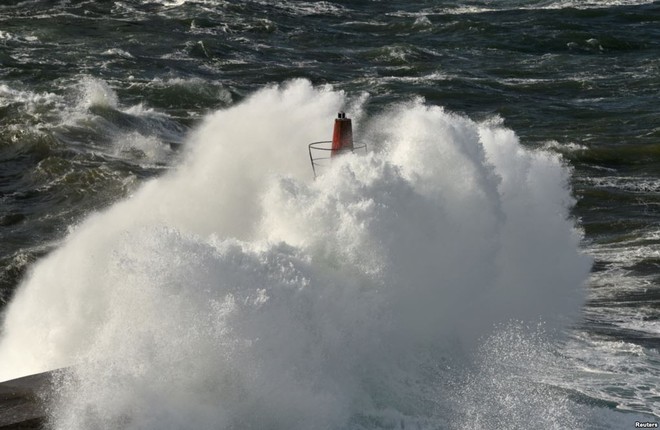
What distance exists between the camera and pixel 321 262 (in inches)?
418

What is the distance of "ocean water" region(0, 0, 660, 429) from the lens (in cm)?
902

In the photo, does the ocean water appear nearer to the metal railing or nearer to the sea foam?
Result: the sea foam

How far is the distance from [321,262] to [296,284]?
2.73 feet

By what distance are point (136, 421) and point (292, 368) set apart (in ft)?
5.02

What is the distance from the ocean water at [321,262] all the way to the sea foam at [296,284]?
2cm

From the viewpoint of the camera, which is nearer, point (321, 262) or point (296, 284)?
point (296, 284)

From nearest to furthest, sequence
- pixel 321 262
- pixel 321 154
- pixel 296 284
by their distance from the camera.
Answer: pixel 296 284 → pixel 321 262 → pixel 321 154

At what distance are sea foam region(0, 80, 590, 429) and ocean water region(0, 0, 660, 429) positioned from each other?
2 centimetres

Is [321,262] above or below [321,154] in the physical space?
below

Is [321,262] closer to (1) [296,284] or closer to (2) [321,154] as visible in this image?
(1) [296,284]

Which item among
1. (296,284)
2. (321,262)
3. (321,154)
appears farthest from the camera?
(321,154)

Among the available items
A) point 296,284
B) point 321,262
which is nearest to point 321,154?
point 321,262

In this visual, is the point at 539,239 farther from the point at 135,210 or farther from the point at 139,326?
the point at 139,326

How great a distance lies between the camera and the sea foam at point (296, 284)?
8.83m
